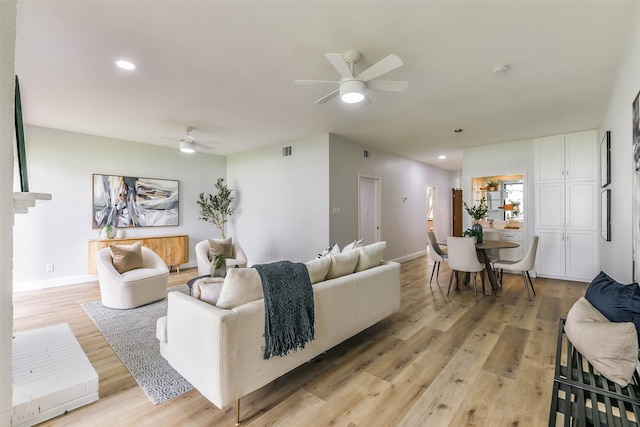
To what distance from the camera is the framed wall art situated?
206 inches

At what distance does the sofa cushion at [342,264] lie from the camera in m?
2.52

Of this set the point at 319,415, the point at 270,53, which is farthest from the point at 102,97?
the point at 319,415

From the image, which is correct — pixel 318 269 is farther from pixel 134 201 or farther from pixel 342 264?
pixel 134 201

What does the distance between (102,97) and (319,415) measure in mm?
4014

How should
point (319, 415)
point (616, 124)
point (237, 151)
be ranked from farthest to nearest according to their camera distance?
point (237, 151)
point (616, 124)
point (319, 415)

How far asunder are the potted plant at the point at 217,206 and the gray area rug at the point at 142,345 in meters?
2.85

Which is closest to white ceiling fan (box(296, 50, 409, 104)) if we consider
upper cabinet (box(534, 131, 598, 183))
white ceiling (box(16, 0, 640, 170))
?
white ceiling (box(16, 0, 640, 170))

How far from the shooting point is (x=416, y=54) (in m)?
2.48

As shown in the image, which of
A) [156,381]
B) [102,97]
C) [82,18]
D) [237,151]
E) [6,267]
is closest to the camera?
[6,267]

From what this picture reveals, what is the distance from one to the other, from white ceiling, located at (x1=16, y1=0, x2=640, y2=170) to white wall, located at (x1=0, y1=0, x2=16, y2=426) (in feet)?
3.28

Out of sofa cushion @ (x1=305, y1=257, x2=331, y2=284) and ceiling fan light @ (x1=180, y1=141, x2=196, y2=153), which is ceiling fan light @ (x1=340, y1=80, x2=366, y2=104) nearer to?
sofa cushion @ (x1=305, y1=257, x2=331, y2=284)

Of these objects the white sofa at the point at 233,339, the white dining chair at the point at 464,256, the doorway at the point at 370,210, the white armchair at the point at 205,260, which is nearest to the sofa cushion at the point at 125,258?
the white armchair at the point at 205,260

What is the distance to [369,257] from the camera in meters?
2.90

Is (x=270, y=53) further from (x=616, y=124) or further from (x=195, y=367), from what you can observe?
(x=616, y=124)
